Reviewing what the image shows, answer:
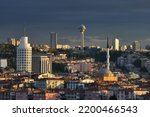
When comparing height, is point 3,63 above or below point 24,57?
Answer: below

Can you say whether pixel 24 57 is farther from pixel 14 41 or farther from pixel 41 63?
pixel 14 41

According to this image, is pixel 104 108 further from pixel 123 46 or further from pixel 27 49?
pixel 123 46

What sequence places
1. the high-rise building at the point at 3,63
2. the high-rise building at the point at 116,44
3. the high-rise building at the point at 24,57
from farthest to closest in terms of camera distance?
1. the high-rise building at the point at 116,44
2. the high-rise building at the point at 24,57
3. the high-rise building at the point at 3,63

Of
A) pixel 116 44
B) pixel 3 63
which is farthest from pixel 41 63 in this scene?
pixel 116 44

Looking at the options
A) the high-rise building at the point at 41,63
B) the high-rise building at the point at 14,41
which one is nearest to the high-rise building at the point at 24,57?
the high-rise building at the point at 41,63

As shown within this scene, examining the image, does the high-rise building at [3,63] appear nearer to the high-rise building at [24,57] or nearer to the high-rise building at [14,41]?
the high-rise building at [24,57]

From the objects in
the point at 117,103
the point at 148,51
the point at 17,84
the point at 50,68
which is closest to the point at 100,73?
the point at 50,68
